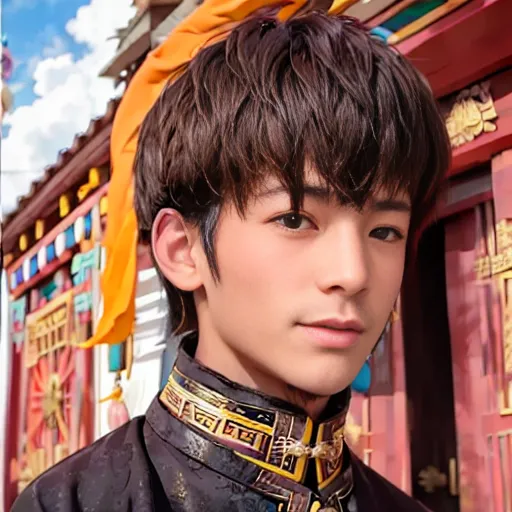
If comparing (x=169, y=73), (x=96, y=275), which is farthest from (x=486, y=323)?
(x=96, y=275)

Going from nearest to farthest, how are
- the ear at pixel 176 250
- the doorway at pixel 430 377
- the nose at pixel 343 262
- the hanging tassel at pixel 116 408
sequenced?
the nose at pixel 343 262, the ear at pixel 176 250, the doorway at pixel 430 377, the hanging tassel at pixel 116 408

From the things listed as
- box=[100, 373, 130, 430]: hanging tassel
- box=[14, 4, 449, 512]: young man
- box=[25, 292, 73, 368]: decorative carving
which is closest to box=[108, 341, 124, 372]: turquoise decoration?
box=[100, 373, 130, 430]: hanging tassel

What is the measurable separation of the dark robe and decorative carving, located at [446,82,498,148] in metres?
0.35

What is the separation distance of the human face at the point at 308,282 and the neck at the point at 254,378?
20 millimetres

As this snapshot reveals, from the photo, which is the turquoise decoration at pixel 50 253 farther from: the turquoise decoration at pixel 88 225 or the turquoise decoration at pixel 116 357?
the turquoise decoration at pixel 116 357

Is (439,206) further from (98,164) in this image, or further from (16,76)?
(16,76)

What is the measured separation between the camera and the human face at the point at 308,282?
740 mm

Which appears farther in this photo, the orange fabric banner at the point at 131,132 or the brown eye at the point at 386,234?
the orange fabric banner at the point at 131,132

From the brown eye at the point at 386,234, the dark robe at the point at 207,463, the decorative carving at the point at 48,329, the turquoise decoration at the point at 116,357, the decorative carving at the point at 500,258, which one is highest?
the decorative carving at the point at 48,329

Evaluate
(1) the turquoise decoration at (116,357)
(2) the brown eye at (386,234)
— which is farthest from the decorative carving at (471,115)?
(1) the turquoise decoration at (116,357)

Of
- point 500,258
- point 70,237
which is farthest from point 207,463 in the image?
point 70,237

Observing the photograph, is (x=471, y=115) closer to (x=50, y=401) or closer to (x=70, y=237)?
(x=70, y=237)

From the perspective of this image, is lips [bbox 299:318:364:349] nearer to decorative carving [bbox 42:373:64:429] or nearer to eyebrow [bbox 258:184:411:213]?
eyebrow [bbox 258:184:411:213]

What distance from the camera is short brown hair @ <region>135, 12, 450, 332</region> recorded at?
2.49 feet
